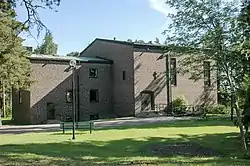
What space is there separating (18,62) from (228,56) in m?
20.5

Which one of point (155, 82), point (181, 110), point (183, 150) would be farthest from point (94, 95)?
point (183, 150)

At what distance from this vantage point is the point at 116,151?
20.5m

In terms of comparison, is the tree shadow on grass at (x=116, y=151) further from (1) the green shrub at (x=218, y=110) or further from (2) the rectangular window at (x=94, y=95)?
(1) the green shrub at (x=218, y=110)

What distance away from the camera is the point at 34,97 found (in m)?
45.1

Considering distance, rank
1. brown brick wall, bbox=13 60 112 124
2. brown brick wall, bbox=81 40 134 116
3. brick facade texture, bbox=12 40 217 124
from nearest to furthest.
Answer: brown brick wall, bbox=13 60 112 124 < brick facade texture, bbox=12 40 217 124 < brown brick wall, bbox=81 40 134 116

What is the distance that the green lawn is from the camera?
16.2 meters

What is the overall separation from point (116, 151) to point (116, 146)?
64.0 inches

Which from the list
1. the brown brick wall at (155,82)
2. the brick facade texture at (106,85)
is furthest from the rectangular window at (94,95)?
the brown brick wall at (155,82)

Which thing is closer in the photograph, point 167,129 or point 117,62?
point 167,129

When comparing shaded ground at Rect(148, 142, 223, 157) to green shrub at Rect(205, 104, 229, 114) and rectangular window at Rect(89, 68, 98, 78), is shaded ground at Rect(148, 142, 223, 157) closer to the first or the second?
rectangular window at Rect(89, 68, 98, 78)

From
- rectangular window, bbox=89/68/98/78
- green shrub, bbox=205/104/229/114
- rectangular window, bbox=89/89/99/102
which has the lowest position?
green shrub, bbox=205/104/229/114

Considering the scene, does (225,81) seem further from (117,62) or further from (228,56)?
(117,62)

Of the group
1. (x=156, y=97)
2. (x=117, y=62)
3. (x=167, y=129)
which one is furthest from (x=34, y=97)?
(x=167, y=129)

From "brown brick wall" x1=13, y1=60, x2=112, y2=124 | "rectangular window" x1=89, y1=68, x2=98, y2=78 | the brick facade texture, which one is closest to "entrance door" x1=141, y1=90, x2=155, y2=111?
the brick facade texture
